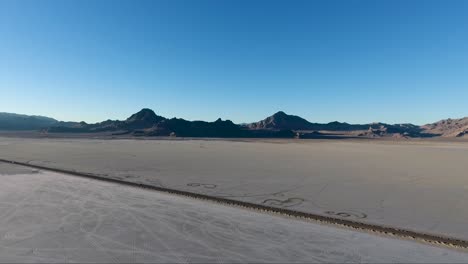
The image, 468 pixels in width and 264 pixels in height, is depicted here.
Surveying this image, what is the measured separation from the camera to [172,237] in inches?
336

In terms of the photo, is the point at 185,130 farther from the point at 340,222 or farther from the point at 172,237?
the point at 172,237

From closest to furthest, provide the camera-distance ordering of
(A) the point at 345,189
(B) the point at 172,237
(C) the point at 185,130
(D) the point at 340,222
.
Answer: (B) the point at 172,237 → (D) the point at 340,222 → (A) the point at 345,189 → (C) the point at 185,130

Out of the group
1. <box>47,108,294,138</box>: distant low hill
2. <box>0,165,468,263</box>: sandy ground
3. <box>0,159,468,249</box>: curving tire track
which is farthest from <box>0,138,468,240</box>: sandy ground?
<box>47,108,294,138</box>: distant low hill

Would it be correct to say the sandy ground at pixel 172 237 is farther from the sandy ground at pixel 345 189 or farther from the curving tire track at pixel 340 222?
the sandy ground at pixel 345 189

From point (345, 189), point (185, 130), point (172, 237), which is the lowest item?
point (172, 237)

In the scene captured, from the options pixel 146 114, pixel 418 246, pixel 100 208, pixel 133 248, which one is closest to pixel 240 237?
pixel 133 248

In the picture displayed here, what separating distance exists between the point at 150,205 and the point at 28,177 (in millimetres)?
10914

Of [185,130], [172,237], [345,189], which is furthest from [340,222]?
[185,130]

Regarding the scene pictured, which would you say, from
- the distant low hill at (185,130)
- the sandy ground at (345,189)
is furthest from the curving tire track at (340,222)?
the distant low hill at (185,130)

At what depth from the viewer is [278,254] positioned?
293 inches

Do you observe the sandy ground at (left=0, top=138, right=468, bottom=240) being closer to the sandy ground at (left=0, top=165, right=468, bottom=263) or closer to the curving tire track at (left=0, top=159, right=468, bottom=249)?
the curving tire track at (left=0, top=159, right=468, bottom=249)

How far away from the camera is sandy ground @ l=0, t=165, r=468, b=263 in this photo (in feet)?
23.9

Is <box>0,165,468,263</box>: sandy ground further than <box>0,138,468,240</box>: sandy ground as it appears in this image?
No

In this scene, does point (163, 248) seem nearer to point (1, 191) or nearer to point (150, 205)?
point (150, 205)
